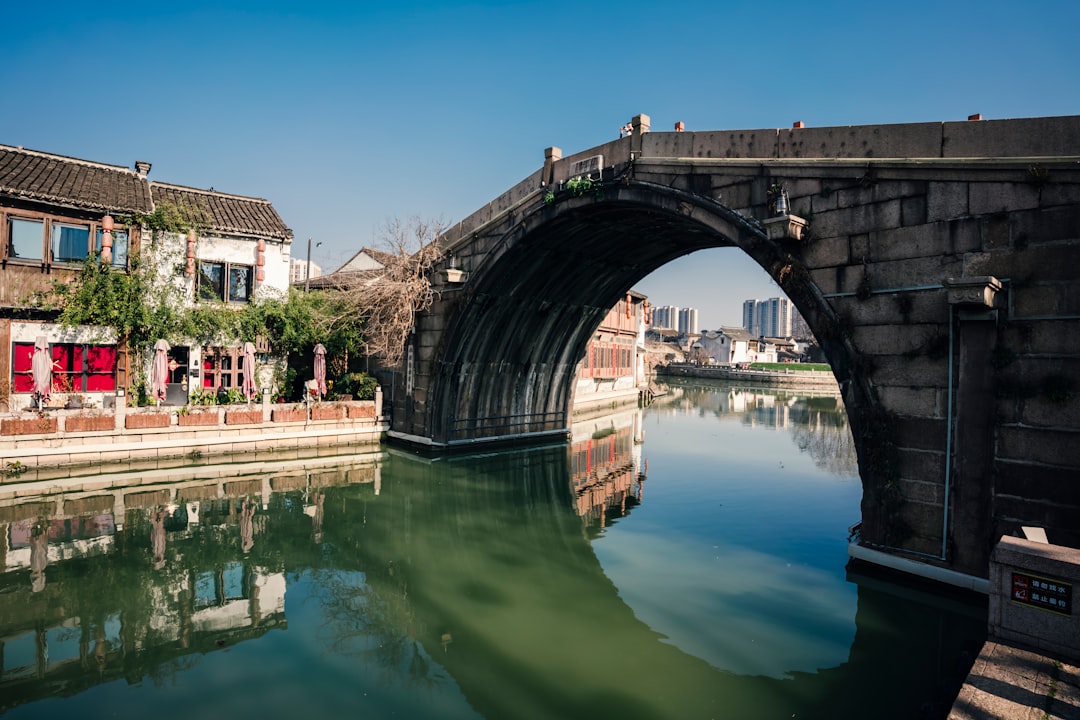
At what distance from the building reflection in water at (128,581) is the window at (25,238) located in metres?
8.94

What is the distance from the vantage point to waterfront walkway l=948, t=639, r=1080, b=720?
486cm

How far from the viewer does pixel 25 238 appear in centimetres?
1909

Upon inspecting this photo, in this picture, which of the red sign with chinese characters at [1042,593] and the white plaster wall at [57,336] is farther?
the white plaster wall at [57,336]

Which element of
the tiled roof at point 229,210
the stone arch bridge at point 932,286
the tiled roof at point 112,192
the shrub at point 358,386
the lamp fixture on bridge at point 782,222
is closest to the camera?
the stone arch bridge at point 932,286

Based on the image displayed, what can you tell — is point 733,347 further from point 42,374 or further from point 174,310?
point 42,374

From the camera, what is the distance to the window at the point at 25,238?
1888 cm

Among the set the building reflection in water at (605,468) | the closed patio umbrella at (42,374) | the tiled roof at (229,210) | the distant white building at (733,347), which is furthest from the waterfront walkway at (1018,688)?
the distant white building at (733,347)

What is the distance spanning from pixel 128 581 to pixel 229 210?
1820 centimetres

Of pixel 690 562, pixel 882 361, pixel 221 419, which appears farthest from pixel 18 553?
pixel 882 361

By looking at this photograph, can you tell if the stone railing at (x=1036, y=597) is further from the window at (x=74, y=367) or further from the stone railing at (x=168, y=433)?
the window at (x=74, y=367)

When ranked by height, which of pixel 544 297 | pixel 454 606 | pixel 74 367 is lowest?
pixel 454 606

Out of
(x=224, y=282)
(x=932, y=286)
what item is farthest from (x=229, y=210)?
(x=932, y=286)

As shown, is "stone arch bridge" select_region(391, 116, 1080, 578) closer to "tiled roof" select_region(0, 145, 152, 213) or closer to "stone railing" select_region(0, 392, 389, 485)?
"stone railing" select_region(0, 392, 389, 485)

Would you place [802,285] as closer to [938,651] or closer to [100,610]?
[938,651]
